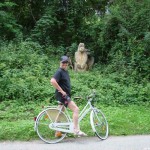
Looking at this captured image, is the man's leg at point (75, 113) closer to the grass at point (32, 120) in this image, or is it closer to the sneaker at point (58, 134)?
the sneaker at point (58, 134)

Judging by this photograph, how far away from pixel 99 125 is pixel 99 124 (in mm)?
23

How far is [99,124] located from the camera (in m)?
7.65

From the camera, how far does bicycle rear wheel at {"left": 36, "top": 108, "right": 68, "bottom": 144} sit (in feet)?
23.9

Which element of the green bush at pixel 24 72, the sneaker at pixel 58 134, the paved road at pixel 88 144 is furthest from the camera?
the green bush at pixel 24 72

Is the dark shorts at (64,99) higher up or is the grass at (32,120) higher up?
the dark shorts at (64,99)

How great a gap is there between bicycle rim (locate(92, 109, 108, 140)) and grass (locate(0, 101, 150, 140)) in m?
0.30

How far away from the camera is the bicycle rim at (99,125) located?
756 centimetres

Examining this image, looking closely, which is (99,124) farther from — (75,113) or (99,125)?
(75,113)

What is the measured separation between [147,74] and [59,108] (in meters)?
7.52

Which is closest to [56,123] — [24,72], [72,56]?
[24,72]

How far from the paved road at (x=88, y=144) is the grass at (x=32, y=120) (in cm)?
35

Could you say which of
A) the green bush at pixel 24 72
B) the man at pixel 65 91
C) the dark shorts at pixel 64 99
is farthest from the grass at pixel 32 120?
the dark shorts at pixel 64 99

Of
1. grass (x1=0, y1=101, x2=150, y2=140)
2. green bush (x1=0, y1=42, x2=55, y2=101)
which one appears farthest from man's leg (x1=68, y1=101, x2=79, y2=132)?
green bush (x1=0, y1=42, x2=55, y2=101)

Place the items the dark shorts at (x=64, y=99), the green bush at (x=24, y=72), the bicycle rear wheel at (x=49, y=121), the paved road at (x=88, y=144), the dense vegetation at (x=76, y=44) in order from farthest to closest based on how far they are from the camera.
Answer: the dense vegetation at (x=76, y=44) → the green bush at (x=24, y=72) → the bicycle rear wheel at (x=49, y=121) → the dark shorts at (x=64, y=99) → the paved road at (x=88, y=144)
